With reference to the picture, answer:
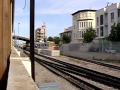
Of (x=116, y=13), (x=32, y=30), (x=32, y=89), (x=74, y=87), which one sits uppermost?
(x=116, y=13)

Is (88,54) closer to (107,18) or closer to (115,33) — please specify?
(115,33)

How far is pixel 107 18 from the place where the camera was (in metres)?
103

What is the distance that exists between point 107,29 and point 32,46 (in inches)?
3469

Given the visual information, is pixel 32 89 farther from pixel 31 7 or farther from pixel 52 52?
pixel 52 52

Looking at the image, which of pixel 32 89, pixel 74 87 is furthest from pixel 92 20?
pixel 32 89

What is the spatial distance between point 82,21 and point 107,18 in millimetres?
40739

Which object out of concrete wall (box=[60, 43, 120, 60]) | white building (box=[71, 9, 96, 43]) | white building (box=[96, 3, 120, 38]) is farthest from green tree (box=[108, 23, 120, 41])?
white building (box=[71, 9, 96, 43])

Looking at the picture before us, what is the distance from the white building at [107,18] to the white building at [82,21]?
27.4 metres

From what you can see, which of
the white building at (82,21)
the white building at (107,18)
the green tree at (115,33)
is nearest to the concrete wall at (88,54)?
the green tree at (115,33)

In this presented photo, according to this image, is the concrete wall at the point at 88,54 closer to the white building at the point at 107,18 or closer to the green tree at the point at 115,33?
the green tree at the point at 115,33

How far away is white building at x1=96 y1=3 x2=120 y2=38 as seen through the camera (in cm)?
9306

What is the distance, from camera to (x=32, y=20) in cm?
1456

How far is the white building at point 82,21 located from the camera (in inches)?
5507

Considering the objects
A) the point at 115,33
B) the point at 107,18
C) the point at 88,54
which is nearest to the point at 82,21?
the point at 107,18
